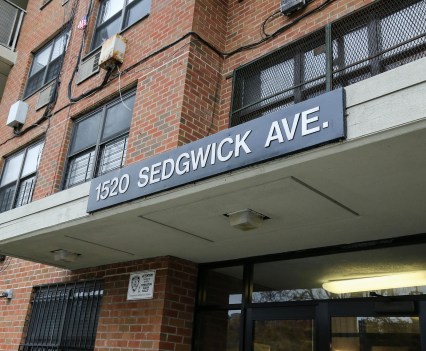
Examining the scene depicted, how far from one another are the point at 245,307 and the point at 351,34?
329 centimetres

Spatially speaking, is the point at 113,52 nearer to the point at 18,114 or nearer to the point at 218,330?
the point at 18,114

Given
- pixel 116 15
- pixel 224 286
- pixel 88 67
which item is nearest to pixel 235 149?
pixel 224 286

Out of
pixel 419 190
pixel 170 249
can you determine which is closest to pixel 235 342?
pixel 170 249

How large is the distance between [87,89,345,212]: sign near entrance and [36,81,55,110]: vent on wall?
16.6ft

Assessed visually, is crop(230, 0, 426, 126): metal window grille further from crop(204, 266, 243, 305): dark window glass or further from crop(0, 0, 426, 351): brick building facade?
crop(204, 266, 243, 305): dark window glass

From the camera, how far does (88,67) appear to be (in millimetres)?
8422

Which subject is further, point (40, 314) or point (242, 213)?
point (40, 314)

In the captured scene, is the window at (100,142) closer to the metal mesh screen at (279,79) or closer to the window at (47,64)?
the metal mesh screen at (279,79)

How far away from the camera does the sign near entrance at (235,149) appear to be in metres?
3.50

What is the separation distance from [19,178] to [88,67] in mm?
2767

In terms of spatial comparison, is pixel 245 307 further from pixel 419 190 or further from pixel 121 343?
pixel 419 190

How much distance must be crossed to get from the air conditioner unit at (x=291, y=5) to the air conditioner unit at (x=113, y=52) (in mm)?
2627

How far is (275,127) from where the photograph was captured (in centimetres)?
379

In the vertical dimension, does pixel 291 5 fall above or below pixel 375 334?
above
